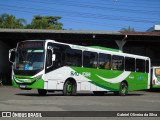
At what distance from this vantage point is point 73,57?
22375mm

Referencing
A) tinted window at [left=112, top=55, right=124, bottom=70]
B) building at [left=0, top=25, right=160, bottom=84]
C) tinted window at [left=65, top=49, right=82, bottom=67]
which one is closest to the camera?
tinted window at [left=65, top=49, right=82, bottom=67]

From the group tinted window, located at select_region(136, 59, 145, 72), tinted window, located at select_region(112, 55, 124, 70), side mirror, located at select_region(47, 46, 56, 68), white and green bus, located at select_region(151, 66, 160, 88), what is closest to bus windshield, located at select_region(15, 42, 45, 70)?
side mirror, located at select_region(47, 46, 56, 68)

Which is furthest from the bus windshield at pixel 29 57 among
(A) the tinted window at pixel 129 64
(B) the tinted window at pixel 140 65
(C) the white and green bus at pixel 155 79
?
(C) the white and green bus at pixel 155 79

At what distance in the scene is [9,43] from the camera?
144ft

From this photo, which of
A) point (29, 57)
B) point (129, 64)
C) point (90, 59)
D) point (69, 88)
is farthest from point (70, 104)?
point (129, 64)

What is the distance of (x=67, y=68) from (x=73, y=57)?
898 mm

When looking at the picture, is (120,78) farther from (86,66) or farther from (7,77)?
(7,77)

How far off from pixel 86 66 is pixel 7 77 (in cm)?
2031

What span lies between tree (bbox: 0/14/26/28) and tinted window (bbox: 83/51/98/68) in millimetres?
52109

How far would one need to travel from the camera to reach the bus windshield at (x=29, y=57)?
2062cm

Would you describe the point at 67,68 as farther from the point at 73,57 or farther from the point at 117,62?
the point at 117,62

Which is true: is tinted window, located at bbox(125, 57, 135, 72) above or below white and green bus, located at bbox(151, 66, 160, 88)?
above

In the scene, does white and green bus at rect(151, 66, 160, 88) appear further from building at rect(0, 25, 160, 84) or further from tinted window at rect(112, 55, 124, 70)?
tinted window at rect(112, 55, 124, 70)

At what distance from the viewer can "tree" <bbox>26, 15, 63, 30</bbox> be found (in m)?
75.2
